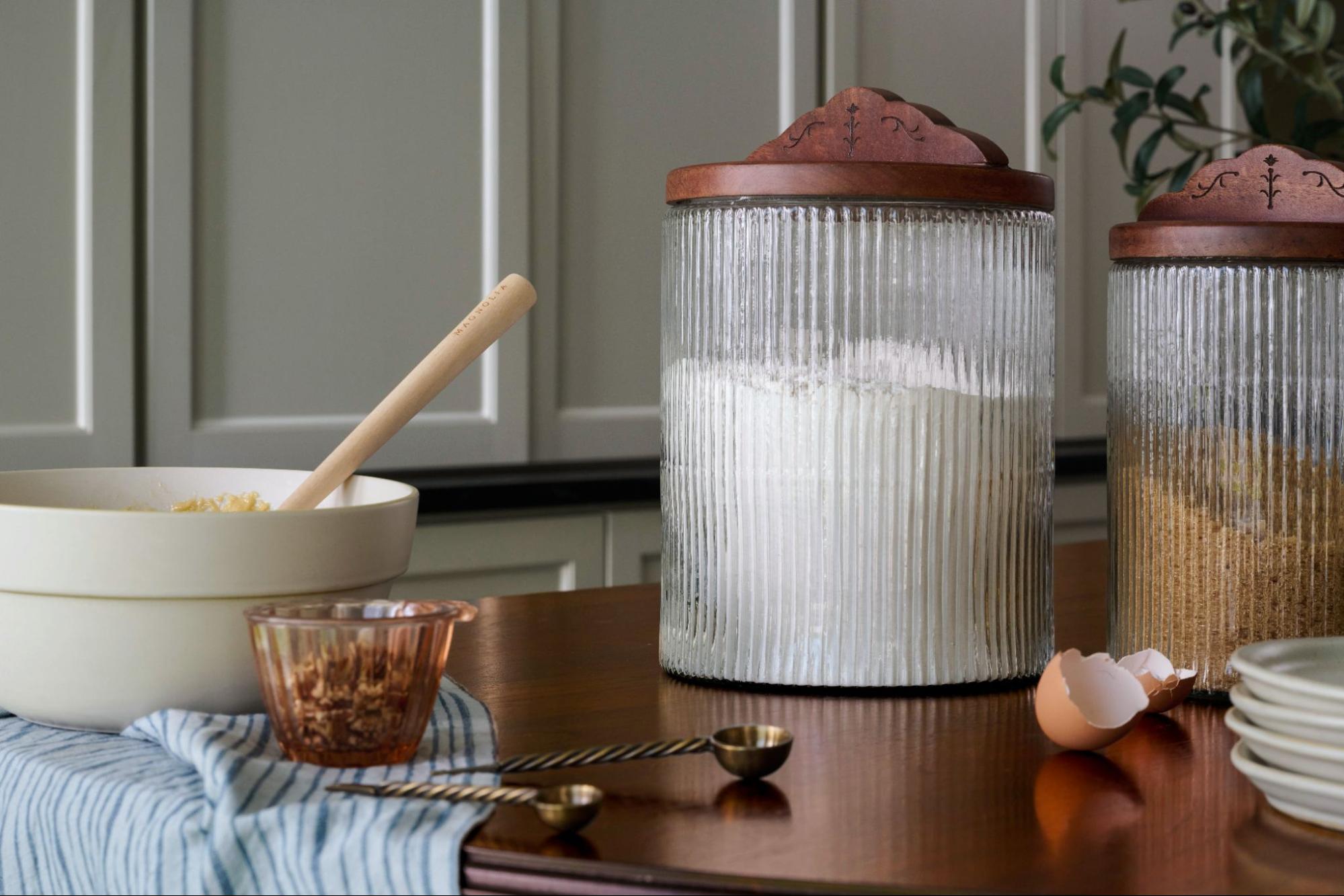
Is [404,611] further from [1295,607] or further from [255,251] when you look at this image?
[255,251]

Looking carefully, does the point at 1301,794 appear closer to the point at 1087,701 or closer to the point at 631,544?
the point at 1087,701

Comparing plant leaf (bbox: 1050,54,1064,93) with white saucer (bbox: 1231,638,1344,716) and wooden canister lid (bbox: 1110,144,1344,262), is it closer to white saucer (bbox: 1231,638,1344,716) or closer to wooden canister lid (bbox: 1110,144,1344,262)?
wooden canister lid (bbox: 1110,144,1344,262)

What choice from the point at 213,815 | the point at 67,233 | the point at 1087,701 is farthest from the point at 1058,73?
the point at 213,815

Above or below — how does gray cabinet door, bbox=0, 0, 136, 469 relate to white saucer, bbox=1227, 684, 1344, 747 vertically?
above

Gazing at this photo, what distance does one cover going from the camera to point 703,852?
1.69ft

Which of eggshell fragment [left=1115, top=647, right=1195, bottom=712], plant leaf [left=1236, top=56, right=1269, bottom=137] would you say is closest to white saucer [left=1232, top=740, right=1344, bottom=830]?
eggshell fragment [left=1115, top=647, right=1195, bottom=712]

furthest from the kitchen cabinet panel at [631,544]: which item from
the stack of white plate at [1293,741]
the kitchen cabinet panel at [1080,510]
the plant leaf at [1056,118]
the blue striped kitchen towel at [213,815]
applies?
the stack of white plate at [1293,741]

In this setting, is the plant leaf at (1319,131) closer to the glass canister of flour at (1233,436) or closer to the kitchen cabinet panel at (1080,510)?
the kitchen cabinet panel at (1080,510)

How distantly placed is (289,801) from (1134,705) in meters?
0.36

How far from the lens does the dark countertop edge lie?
6.38 ft

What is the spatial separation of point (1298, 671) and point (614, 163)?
5.69 feet

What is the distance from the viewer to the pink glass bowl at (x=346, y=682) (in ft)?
1.97

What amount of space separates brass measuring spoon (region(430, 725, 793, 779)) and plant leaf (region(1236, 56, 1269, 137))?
2231 mm

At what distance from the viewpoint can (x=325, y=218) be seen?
6.58 feet
